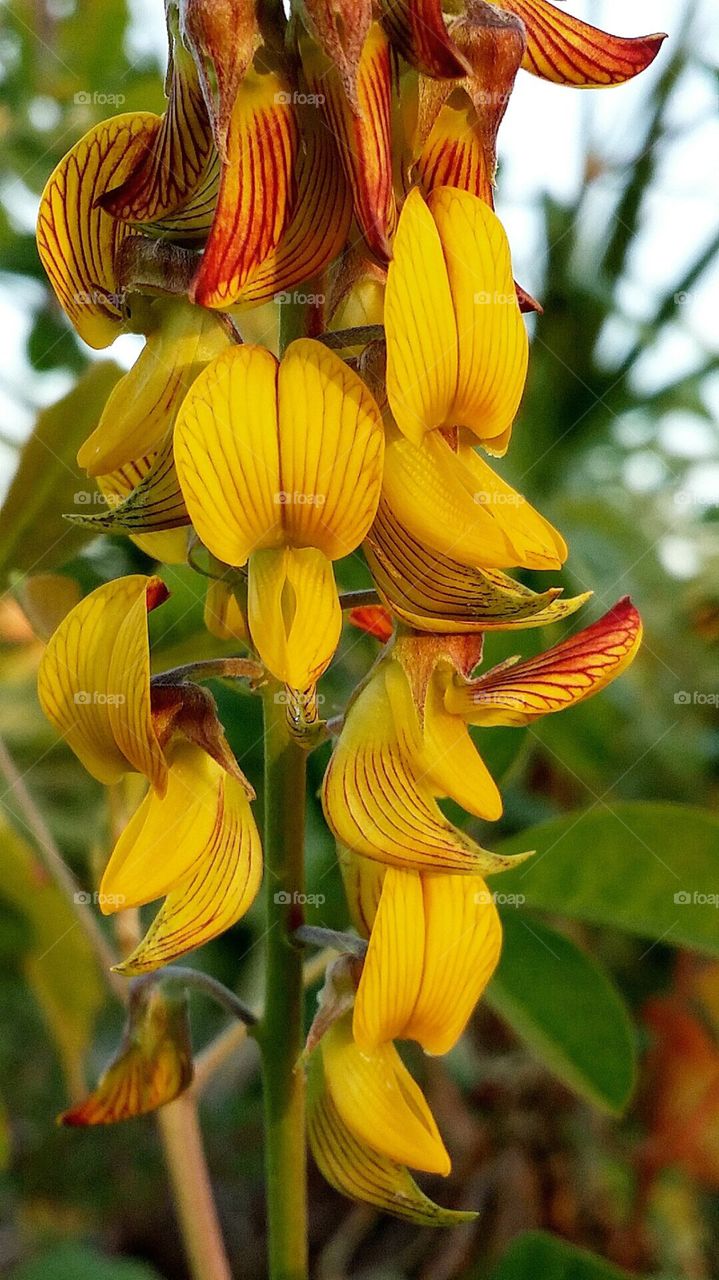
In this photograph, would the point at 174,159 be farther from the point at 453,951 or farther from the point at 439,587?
the point at 453,951

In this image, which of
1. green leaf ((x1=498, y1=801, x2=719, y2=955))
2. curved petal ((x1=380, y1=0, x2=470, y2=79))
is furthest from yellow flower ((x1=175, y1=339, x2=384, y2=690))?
green leaf ((x1=498, y1=801, x2=719, y2=955))

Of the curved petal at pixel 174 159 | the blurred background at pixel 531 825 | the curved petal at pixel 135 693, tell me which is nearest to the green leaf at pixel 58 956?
the blurred background at pixel 531 825

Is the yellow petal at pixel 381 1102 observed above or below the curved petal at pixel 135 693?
below

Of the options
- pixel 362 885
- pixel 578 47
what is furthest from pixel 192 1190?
pixel 578 47

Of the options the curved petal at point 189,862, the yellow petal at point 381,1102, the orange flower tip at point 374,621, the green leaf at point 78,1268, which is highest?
the orange flower tip at point 374,621

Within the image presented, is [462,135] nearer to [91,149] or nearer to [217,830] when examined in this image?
[91,149]

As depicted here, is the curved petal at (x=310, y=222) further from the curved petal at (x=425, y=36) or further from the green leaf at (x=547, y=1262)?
the green leaf at (x=547, y=1262)

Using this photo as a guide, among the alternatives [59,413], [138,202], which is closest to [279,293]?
[138,202]
